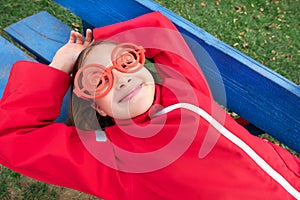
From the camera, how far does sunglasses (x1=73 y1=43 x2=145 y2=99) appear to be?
Result: 5.53 feet

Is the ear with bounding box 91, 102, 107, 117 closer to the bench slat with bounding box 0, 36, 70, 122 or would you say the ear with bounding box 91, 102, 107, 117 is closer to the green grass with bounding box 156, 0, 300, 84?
the bench slat with bounding box 0, 36, 70, 122

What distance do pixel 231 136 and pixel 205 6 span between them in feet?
7.82

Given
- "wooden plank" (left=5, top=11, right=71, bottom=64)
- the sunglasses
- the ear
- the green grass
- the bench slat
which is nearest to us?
the sunglasses

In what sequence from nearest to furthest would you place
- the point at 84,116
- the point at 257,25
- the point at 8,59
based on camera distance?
the point at 84,116
the point at 8,59
the point at 257,25

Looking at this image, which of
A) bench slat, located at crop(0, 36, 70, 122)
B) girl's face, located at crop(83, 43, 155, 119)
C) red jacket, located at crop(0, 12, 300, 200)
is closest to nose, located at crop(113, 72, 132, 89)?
girl's face, located at crop(83, 43, 155, 119)

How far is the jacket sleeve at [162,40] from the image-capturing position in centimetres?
198

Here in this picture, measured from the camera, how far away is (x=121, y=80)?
5.66 feet

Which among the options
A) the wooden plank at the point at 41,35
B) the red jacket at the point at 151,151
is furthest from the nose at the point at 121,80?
the wooden plank at the point at 41,35

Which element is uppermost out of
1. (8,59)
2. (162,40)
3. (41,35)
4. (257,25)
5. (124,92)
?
(162,40)

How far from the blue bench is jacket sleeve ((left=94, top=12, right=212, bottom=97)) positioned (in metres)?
0.07

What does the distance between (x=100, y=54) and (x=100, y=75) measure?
145mm

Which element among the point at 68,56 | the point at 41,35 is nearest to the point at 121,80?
the point at 68,56

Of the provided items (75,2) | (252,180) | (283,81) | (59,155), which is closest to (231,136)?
(252,180)

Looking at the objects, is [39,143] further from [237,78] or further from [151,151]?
[237,78]
